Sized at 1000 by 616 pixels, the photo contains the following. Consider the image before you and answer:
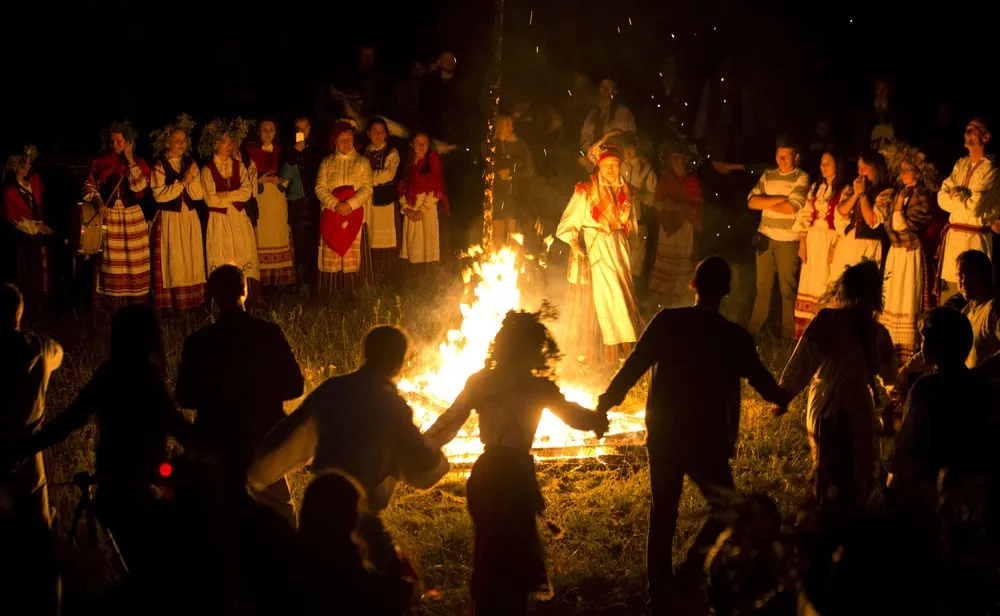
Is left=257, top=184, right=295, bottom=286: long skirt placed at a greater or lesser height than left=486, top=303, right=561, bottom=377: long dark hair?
greater

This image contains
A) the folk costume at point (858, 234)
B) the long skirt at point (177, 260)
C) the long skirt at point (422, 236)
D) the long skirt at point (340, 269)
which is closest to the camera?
the folk costume at point (858, 234)

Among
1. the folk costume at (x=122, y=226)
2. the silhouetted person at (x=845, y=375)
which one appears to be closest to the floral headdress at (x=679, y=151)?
the folk costume at (x=122, y=226)

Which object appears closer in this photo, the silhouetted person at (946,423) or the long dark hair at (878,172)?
the silhouetted person at (946,423)

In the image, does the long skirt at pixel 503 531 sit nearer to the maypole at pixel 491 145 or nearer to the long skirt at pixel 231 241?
the maypole at pixel 491 145

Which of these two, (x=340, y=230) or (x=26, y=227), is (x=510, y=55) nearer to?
(x=340, y=230)

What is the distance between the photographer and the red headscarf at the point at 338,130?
12039mm

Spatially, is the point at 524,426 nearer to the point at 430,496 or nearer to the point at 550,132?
the point at 430,496

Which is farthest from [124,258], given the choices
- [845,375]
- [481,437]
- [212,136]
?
[845,375]

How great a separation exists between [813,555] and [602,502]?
3.50 metres

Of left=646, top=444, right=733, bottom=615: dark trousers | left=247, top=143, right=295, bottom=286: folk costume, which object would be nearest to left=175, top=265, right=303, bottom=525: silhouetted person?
left=646, top=444, right=733, bottom=615: dark trousers

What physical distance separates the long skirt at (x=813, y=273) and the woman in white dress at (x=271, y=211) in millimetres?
5697

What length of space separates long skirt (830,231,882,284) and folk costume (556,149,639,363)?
81.7 inches

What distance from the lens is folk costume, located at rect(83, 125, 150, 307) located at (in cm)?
1065

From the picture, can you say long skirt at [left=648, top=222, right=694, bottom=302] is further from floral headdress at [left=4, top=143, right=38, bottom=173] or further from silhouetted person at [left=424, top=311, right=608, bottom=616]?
silhouetted person at [left=424, top=311, right=608, bottom=616]
